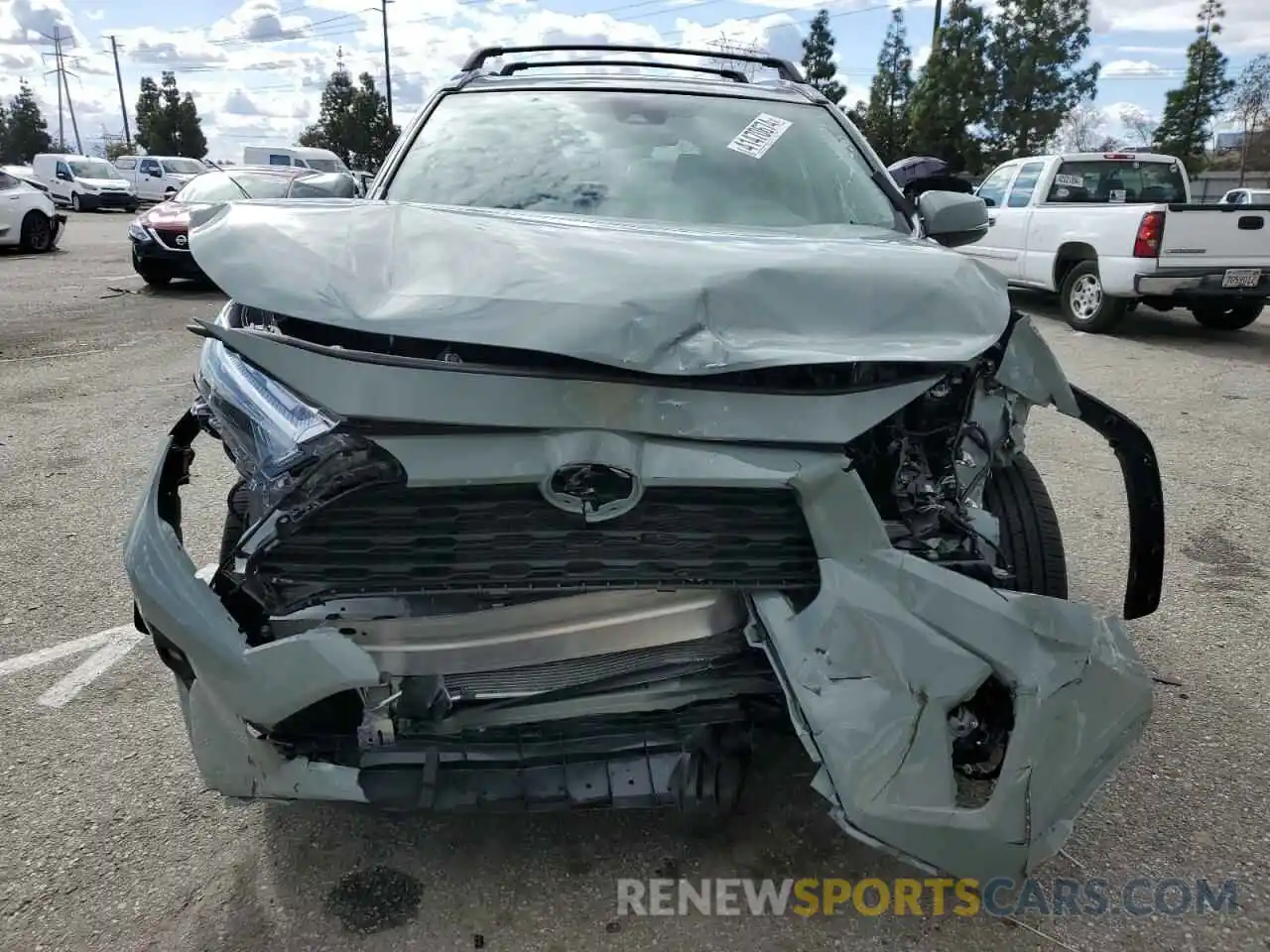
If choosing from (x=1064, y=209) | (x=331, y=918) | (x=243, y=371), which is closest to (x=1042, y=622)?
(x=331, y=918)

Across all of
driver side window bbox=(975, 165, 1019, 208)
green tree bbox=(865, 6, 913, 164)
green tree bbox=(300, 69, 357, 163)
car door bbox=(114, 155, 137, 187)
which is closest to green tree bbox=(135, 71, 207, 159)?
green tree bbox=(300, 69, 357, 163)

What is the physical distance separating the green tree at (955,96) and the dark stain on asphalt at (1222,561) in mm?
37591

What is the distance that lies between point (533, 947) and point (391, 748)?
525 millimetres

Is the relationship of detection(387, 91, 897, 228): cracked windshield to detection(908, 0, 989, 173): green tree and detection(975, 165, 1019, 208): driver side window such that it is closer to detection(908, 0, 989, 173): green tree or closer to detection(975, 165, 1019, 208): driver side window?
detection(975, 165, 1019, 208): driver side window

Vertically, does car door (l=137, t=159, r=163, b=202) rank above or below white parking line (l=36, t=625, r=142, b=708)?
below

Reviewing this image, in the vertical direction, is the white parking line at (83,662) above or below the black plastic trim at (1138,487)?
below

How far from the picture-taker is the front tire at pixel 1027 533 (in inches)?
102

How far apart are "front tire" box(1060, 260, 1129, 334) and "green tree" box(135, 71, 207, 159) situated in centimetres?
5690

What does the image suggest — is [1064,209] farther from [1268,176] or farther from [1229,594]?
[1268,176]

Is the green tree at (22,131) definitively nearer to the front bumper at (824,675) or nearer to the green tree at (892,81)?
the green tree at (892,81)

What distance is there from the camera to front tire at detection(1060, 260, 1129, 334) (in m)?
9.52

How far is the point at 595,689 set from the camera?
6.65ft

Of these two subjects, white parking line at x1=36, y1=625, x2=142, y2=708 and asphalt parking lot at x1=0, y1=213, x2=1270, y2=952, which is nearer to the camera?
asphalt parking lot at x1=0, y1=213, x2=1270, y2=952

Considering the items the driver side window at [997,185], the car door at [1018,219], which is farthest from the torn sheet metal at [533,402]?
the driver side window at [997,185]
